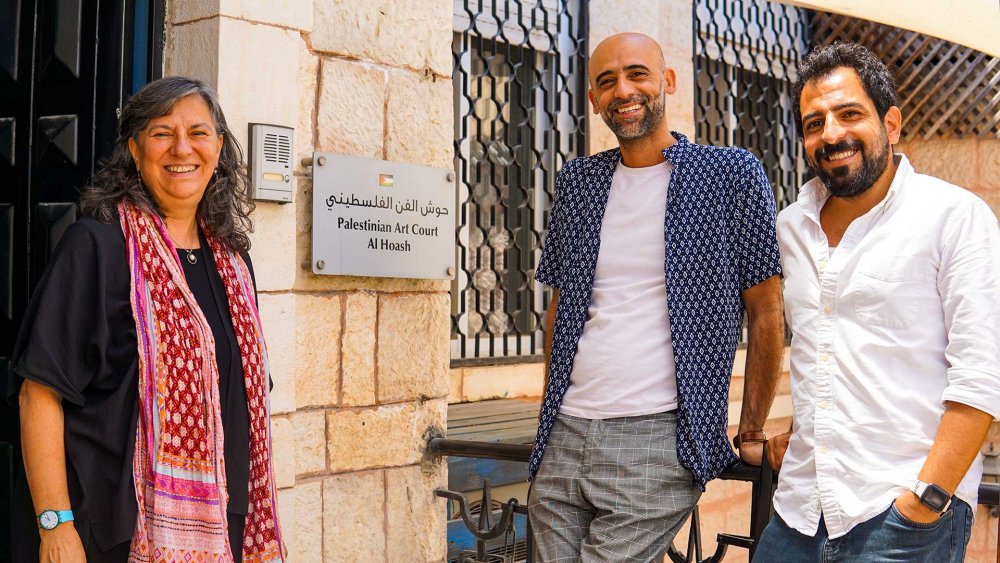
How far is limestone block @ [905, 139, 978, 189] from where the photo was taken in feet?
25.9

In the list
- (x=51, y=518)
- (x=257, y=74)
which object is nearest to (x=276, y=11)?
(x=257, y=74)

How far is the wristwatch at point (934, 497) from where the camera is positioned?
1.89 metres

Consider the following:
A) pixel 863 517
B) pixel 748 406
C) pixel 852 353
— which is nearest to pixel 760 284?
pixel 748 406

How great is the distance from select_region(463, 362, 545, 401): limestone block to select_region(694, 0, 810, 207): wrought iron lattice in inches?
92.0

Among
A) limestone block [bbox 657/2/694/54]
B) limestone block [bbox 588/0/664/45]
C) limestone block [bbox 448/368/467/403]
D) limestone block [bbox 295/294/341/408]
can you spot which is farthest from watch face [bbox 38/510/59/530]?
limestone block [bbox 657/2/694/54]

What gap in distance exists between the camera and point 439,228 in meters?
3.69

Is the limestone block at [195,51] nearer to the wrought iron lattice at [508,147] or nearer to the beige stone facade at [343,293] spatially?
the beige stone facade at [343,293]

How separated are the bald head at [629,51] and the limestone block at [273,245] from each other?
112cm

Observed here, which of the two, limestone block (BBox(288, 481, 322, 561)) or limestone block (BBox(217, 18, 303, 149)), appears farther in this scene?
limestone block (BBox(288, 481, 322, 561))

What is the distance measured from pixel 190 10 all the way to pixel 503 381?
10.3 feet

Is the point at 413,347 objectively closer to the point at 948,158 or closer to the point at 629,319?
the point at 629,319

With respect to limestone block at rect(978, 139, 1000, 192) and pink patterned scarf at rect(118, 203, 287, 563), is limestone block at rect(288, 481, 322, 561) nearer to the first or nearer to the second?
pink patterned scarf at rect(118, 203, 287, 563)

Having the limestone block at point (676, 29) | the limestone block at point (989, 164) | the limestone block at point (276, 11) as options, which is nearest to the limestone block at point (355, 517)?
the limestone block at point (276, 11)

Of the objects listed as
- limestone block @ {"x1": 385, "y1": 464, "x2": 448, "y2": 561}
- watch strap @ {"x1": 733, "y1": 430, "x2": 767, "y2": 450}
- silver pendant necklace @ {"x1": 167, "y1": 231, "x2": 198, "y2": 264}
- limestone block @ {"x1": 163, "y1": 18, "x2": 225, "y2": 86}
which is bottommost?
limestone block @ {"x1": 385, "y1": 464, "x2": 448, "y2": 561}
